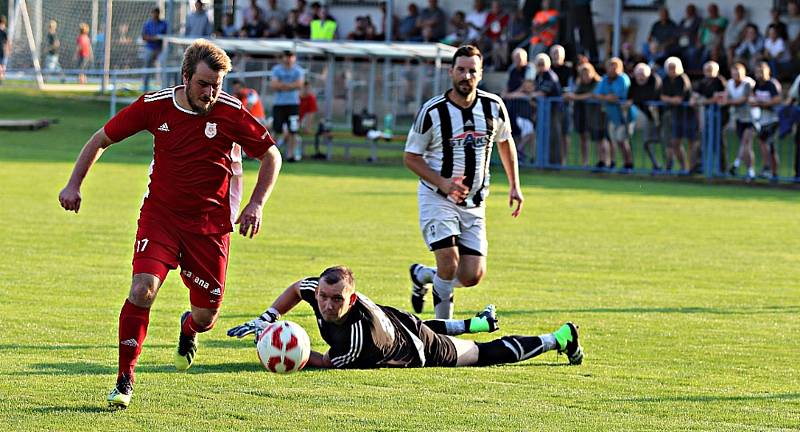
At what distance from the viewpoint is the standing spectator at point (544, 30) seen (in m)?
31.6

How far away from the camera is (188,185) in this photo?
7.69 metres

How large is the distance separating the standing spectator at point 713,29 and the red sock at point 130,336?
24.9m

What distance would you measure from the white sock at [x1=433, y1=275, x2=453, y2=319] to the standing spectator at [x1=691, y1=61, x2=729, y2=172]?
15.0 meters

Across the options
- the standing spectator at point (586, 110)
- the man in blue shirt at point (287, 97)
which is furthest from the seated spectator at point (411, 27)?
the standing spectator at point (586, 110)

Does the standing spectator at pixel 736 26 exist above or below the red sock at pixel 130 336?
above

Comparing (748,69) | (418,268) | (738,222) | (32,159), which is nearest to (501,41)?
(748,69)

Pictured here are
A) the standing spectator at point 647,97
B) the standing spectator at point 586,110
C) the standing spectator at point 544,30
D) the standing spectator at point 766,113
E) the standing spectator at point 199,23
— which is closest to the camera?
the standing spectator at point 766,113

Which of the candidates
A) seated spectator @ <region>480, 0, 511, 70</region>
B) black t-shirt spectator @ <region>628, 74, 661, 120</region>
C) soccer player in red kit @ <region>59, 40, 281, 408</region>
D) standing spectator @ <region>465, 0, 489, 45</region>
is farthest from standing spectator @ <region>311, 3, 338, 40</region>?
soccer player in red kit @ <region>59, 40, 281, 408</region>

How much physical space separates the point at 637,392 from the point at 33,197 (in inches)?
516

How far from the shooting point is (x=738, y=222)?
1861 cm

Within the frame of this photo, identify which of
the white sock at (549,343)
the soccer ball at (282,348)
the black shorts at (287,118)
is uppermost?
the black shorts at (287,118)

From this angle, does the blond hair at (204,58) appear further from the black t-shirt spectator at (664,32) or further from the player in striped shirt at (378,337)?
the black t-shirt spectator at (664,32)

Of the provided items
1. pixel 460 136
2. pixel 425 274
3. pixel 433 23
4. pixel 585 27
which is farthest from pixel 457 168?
pixel 433 23

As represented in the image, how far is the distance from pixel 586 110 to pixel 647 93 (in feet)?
3.79
